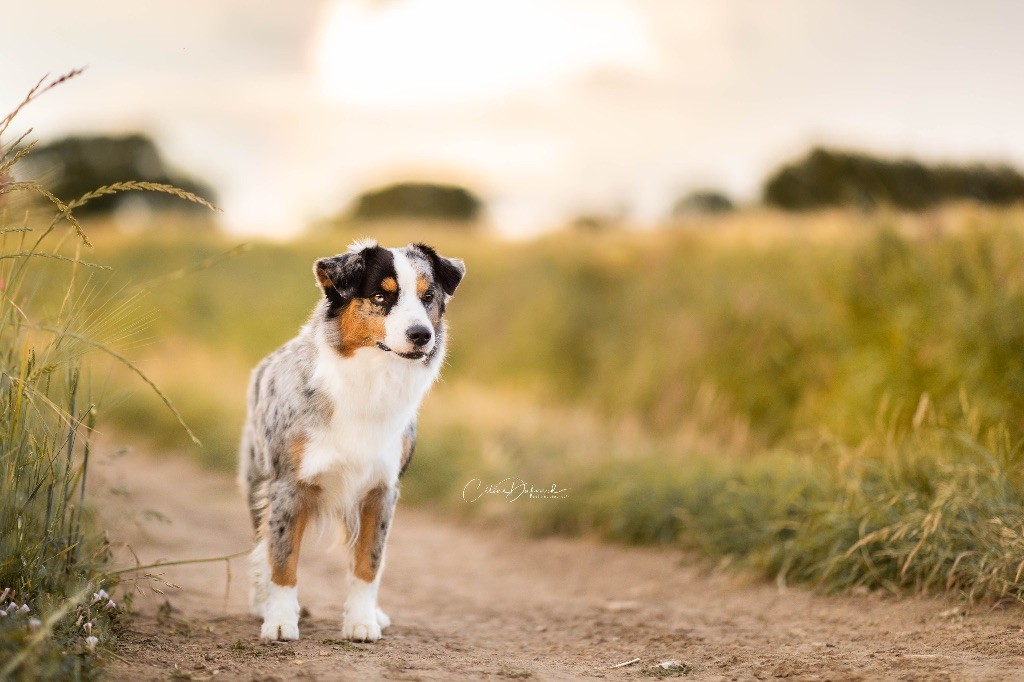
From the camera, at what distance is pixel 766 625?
5.05 m

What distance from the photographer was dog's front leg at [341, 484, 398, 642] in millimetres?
4309

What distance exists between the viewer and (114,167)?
98.1 ft

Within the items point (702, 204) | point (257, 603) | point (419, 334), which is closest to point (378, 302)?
point (419, 334)

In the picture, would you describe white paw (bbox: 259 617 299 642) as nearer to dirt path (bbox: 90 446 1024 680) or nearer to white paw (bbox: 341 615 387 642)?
dirt path (bbox: 90 446 1024 680)

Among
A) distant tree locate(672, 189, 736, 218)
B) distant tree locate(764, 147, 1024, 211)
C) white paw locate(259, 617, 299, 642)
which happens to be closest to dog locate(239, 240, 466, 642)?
white paw locate(259, 617, 299, 642)

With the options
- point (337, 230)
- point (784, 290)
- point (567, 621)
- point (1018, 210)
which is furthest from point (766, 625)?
point (337, 230)

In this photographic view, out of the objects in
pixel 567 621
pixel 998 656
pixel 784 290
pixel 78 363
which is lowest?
pixel 567 621

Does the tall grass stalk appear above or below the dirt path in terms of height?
above

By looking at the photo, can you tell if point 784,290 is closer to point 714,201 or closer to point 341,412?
point 341,412

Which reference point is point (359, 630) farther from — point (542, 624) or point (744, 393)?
point (744, 393)

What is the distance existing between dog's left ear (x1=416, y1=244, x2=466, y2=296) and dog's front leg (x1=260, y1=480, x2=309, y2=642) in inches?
47.2

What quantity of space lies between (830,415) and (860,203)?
9.70 ft

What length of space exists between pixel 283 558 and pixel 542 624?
1741 millimetres

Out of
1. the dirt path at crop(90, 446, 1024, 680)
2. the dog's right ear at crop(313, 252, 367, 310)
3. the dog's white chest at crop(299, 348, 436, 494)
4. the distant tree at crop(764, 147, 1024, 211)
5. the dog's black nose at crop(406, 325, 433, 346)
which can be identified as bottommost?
the dirt path at crop(90, 446, 1024, 680)
